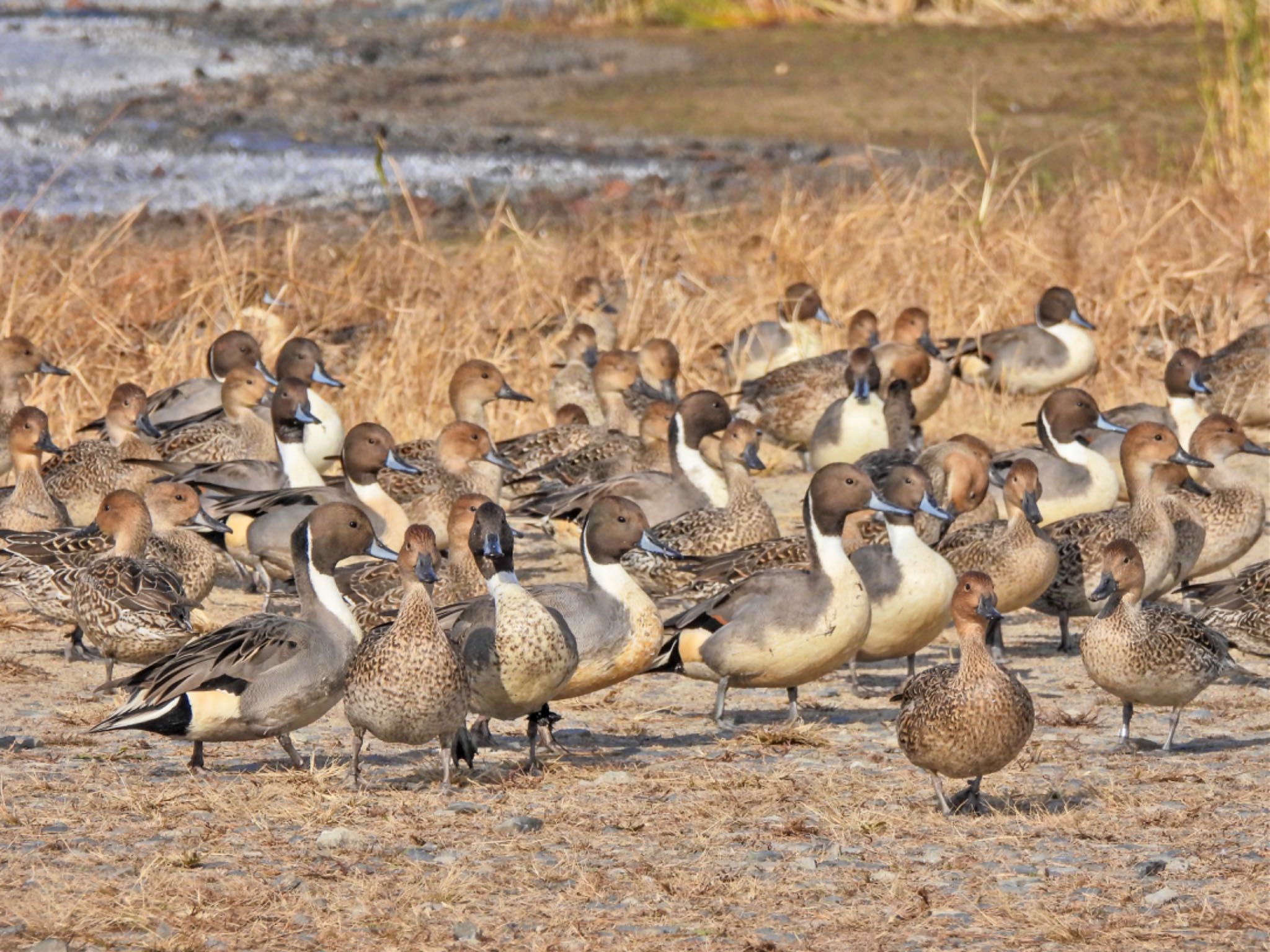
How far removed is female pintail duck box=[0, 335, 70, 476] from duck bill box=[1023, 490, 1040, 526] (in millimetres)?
5603

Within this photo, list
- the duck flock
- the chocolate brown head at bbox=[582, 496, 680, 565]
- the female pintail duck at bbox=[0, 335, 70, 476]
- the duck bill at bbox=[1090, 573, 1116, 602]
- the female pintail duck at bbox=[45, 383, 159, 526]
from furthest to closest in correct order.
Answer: the female pintail duck at bbox=[0, 335, 70, 476] → the female pintail duck at bbox=[45, 383, 159, 526] → the chocolate brown head at bbox=[582, 496, 680, 565] → the duck bill at bbox=[1090, 573, 1116, 602] → the duck flock

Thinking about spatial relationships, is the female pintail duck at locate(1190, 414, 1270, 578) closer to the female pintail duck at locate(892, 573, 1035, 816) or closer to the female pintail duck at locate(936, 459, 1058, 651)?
the female pintail duck at locate(936, 459, 1058, 651)

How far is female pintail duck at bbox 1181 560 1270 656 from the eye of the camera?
778cm

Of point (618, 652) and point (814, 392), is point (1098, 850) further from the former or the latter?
point (814, 392)

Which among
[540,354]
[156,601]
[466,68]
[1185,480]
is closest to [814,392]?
[540,354]

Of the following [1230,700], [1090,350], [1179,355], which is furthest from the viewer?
[1090,350]

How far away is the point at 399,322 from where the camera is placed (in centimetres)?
1287

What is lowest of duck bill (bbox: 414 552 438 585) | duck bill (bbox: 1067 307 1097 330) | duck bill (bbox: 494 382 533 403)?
duck bill (bbox: 414 552 438 585)

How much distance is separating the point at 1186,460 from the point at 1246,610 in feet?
6.18

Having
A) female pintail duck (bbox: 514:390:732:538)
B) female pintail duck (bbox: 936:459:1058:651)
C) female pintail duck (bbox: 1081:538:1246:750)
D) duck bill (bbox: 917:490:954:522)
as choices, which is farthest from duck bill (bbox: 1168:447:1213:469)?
female pintail duck (bbox: 1081:538:1246:750)

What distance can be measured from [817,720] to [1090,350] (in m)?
6.83

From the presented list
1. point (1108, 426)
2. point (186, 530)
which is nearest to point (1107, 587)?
point (1108, 426)

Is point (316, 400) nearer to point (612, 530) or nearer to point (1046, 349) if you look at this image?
point (612, 530)

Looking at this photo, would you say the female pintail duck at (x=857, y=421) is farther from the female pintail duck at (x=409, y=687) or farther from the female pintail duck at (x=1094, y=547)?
the female pintail duck at (x=409, y=687)
